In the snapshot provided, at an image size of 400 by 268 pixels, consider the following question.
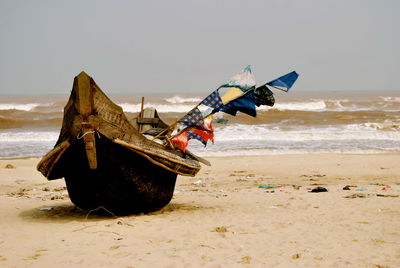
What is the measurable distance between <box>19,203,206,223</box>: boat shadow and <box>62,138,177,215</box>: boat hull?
16cm

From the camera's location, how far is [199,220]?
6512mm

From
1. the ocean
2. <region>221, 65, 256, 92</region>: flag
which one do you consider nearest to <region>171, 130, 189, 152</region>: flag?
<region>221, 65, 256, 92</region>: flag

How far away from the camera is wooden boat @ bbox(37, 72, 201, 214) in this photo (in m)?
5.92

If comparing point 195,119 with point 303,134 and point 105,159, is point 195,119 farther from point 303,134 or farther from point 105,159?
point 303,134

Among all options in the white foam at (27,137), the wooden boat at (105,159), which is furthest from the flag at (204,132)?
the white foam at (27,137)

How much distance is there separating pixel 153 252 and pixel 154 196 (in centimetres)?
181

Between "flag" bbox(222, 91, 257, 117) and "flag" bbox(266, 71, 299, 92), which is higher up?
"flag" bbox(266, 71, 299, 92)

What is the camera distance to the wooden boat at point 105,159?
5.92 m

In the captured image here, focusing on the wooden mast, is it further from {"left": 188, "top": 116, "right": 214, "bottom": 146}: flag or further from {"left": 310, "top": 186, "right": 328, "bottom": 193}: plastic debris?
{"left": 310, "top": 186, "right": 328, "bottom": 193}: plastic debris

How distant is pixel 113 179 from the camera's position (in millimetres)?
6254

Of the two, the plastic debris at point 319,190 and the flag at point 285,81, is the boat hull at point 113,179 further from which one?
the plastic debris at point 319,190

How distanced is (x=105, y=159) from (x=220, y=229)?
1716 mm

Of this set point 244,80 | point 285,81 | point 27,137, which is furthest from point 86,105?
point 27,137

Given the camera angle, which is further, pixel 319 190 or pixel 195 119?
pixel 319 190
